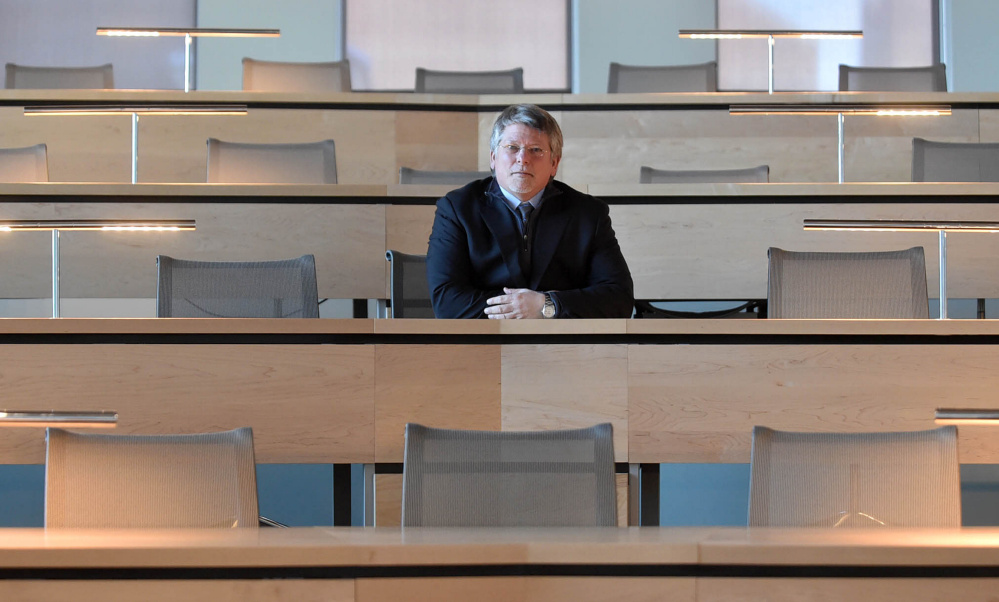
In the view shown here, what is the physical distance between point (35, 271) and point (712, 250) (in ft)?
6.89

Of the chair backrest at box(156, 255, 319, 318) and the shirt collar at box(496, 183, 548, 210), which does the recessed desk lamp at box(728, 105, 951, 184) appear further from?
the chair backrest at box(156, 255, 319, 318)

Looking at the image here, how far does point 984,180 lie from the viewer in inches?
152

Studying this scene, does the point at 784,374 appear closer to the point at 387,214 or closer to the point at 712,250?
the point at 712,250

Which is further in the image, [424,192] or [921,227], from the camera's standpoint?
[424,192]

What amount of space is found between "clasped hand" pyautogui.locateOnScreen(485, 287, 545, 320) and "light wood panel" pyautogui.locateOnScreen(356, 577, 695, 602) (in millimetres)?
1401

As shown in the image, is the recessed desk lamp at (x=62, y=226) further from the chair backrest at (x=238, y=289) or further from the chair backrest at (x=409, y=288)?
the chair backrest at (x=409, y=288)

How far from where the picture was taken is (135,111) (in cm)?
390

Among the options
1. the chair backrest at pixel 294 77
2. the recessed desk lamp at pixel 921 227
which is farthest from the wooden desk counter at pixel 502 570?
the chair backrest at pixel 294 77

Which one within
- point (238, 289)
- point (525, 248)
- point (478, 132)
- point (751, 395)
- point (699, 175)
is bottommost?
point (751, 395)

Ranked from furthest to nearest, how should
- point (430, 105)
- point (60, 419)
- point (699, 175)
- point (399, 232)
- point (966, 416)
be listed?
point (430, 105), point (699, 175), point (399, 232), point (966, 416), point (60, 419)

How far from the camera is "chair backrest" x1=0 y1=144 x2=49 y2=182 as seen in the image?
3.63m

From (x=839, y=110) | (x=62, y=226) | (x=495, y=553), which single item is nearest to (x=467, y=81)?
(x=839, y=110)

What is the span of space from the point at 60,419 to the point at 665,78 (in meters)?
3.87

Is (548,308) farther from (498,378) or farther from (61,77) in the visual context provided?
(61,77)
